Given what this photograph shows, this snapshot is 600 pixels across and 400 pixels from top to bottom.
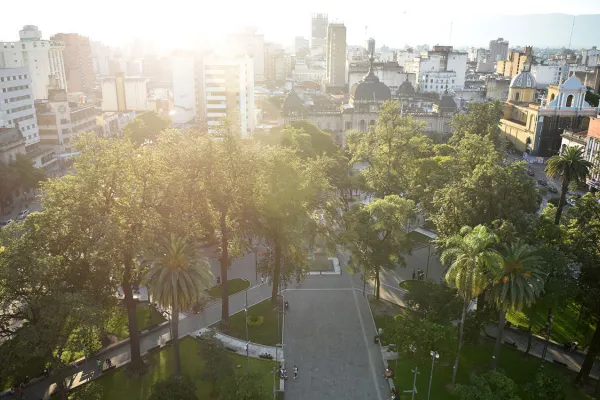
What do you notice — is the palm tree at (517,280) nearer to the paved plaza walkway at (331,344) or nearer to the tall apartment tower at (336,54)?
the paved plaza walkway at (331,344)

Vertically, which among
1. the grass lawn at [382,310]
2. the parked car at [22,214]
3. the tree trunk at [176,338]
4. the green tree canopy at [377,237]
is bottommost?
the grass lawn at [382,310]

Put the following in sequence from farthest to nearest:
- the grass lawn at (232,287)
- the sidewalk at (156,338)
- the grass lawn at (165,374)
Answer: the grass lawn at (232,287) → the sidewalk at (156,338) → the grass lawn at (165,374)

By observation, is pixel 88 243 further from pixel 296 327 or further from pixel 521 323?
pixel 521 323

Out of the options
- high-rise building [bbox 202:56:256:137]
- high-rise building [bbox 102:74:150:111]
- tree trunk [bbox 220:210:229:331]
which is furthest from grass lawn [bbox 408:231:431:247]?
high-rise building [bbox 102:74:150:111]

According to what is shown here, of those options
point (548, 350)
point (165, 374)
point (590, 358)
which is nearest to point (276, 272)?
point (165, 374)

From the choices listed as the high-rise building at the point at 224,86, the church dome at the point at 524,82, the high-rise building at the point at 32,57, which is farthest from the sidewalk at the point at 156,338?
the church dome at the point at 524,82

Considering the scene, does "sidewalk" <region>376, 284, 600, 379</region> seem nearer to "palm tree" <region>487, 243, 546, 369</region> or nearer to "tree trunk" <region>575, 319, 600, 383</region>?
"tree trunk" <region>575, 319, 600, 383</region>

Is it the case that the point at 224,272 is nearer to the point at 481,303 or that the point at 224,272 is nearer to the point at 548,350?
the point at 481,303
